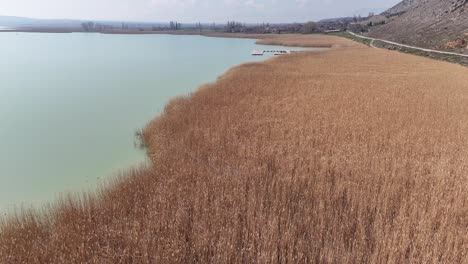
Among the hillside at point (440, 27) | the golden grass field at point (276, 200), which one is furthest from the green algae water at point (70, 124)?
the hillside at point (440, 27)

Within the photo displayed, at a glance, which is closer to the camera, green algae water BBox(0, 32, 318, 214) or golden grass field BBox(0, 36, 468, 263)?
golden grass field BBox(0, 36, 468, 263)

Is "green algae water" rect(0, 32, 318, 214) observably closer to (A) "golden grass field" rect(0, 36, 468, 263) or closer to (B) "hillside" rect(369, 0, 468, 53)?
(A) "golden grass field" rect(0, 36, 468, 263)

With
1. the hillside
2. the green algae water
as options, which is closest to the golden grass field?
the green algae water

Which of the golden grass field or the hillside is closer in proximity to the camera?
the golden grass field

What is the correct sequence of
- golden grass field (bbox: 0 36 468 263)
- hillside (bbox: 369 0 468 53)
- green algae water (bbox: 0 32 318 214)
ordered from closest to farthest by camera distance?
1. golden grass field (bbox: 0 36 468 263)
2. green algae water (bbox: 0 32 318 214)
3. hillside (bbox: 369 0 468 53)

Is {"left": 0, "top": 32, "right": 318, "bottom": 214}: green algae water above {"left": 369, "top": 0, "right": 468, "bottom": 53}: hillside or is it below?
below

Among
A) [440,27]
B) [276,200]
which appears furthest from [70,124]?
[440,27]

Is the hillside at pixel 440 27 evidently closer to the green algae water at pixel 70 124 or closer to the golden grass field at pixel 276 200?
the golden grass field at pixel 276 200

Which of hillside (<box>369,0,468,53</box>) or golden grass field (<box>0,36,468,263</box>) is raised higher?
hillside (<box>369,0,468,53</box>)

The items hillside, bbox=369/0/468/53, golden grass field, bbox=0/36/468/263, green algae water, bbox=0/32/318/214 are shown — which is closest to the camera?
golden grass field, bbox=0/36/468/263
